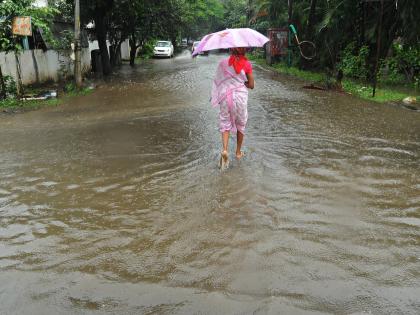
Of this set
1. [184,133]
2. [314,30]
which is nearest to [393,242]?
[184,133]

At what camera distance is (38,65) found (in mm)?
15766

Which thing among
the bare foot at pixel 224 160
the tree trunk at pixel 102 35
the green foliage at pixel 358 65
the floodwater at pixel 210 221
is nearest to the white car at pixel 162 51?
the tree trunk at pixel 102 35

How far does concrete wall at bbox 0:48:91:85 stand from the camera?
1344cm

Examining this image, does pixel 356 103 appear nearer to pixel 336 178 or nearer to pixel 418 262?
pixel 336 178

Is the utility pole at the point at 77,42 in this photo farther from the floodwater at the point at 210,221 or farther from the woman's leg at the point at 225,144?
the woman's leg at the point at 225,144

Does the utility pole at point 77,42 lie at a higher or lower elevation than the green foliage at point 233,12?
lower

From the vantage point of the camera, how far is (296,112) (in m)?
9.70

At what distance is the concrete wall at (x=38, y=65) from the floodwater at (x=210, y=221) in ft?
20.9

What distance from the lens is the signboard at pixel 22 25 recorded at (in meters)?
10.7

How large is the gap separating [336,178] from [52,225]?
3.37 m

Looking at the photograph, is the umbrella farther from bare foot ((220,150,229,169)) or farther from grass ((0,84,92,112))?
grass ((0,84,92,112))

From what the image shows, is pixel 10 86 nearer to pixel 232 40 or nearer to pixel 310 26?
pixel 232 40

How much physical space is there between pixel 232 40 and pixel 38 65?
41.2ft

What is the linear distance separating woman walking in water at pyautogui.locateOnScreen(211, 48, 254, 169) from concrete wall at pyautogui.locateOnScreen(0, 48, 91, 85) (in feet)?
31.9
